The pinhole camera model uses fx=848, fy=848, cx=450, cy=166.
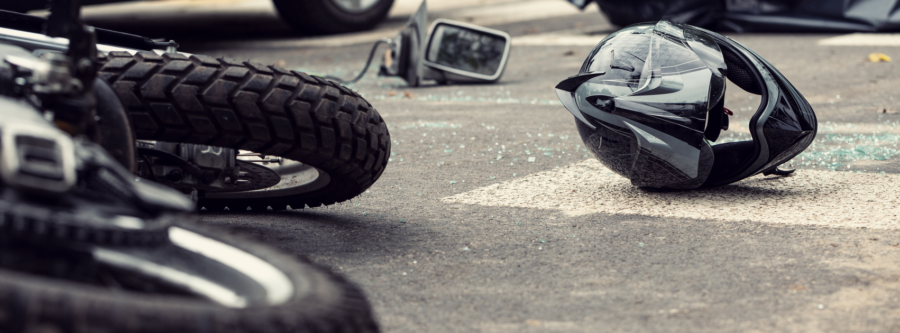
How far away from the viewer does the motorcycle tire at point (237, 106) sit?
2.18 metres

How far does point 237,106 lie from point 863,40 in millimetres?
7086

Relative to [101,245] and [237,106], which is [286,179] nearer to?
[237,106]

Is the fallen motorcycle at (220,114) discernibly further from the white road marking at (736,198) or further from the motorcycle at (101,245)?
the white road marking at (736,198)

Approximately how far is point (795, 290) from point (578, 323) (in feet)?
1.92

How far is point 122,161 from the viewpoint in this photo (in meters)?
1.69

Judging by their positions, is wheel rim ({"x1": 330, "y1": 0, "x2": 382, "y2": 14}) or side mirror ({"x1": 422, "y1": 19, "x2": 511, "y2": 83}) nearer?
side mirror ({"x1": 422, "y1": 19, "x2": 511, "y2": 83})

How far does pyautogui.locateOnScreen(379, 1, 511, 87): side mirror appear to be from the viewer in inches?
247

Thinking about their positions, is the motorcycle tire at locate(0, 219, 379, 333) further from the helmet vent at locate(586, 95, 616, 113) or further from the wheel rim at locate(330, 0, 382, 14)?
the wheel rim at locate(330, 0, 382, 14)

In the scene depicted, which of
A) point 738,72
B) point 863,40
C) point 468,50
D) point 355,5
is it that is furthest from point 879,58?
point 355,5

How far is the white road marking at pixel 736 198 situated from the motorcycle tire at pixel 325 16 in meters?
6.13

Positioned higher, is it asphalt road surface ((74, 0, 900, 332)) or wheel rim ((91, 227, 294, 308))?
wheel rim ((91, 227, 294, 308))

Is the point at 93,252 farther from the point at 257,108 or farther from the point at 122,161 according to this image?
the point at 257,108

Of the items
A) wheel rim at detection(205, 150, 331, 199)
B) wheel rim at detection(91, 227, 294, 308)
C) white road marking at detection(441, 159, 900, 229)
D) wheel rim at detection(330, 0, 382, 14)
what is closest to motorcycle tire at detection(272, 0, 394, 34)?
wheel rim at detection(330, 0, 382, 14)

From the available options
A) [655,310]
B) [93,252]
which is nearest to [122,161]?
[93,252]
